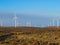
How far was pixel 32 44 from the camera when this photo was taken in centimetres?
4397

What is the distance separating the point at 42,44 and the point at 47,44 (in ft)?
3.13

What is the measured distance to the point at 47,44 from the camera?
4391cm

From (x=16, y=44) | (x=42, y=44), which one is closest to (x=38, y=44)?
(x=42, y=44)

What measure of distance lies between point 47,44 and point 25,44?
3.84 meters

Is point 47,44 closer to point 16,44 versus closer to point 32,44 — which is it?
point 32,44

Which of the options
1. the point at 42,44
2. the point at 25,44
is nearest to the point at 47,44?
the point at 42,44

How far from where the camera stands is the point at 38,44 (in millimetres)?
43500

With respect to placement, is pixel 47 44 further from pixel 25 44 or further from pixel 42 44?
pixel 25 44

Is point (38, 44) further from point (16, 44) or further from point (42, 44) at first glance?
point (16, 44)

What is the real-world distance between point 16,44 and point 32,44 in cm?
297

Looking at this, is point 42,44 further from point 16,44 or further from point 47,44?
point 16,44

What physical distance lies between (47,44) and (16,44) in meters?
5.53

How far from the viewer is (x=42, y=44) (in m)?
43.6

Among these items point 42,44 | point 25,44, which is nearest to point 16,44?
point 25,44
